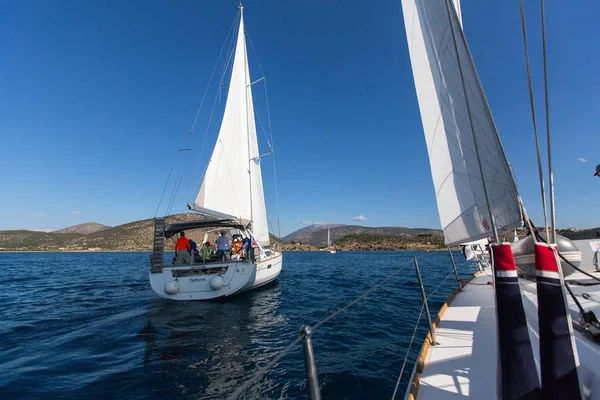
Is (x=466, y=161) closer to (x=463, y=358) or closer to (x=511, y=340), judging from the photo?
(x=511, y=340)

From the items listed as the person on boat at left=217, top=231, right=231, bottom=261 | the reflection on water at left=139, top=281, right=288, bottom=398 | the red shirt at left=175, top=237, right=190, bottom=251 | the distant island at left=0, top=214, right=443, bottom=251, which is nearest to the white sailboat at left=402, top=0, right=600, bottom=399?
the reflection on water at left=139, top=281, right=288, bottom=398

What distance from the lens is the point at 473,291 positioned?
6055mm

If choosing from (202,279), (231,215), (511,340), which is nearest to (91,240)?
(231,215)

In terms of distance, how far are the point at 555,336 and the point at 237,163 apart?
1449cm

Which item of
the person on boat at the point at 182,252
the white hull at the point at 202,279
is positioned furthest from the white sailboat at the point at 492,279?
the person on boat at the point at 182,252

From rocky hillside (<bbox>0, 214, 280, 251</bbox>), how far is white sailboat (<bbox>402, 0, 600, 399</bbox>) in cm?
7811

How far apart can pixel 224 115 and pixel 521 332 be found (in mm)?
15203

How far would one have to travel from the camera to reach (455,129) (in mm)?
3270

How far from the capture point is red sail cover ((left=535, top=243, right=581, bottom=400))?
169cm

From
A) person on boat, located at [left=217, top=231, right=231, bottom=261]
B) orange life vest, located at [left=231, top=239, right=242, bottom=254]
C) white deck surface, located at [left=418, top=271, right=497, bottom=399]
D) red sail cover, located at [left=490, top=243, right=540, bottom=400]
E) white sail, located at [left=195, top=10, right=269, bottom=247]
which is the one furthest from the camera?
orange life vest, located at [left=231, top=239, right=242, bottom=254]

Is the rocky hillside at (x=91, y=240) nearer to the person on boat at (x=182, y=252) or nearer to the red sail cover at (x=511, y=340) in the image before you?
the person on boat at (x=182, y=252)

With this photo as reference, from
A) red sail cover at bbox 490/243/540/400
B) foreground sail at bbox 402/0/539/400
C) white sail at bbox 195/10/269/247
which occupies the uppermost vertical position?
white sail at bbox 195/10/269/247

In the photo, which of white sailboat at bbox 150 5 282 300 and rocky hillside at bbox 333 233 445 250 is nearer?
white sailboat at bbox 150 5 282 300

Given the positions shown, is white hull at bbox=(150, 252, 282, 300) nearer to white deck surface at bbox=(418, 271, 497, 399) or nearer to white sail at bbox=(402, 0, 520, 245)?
white deck surface at bbox=(418, 271, 497, 399)
